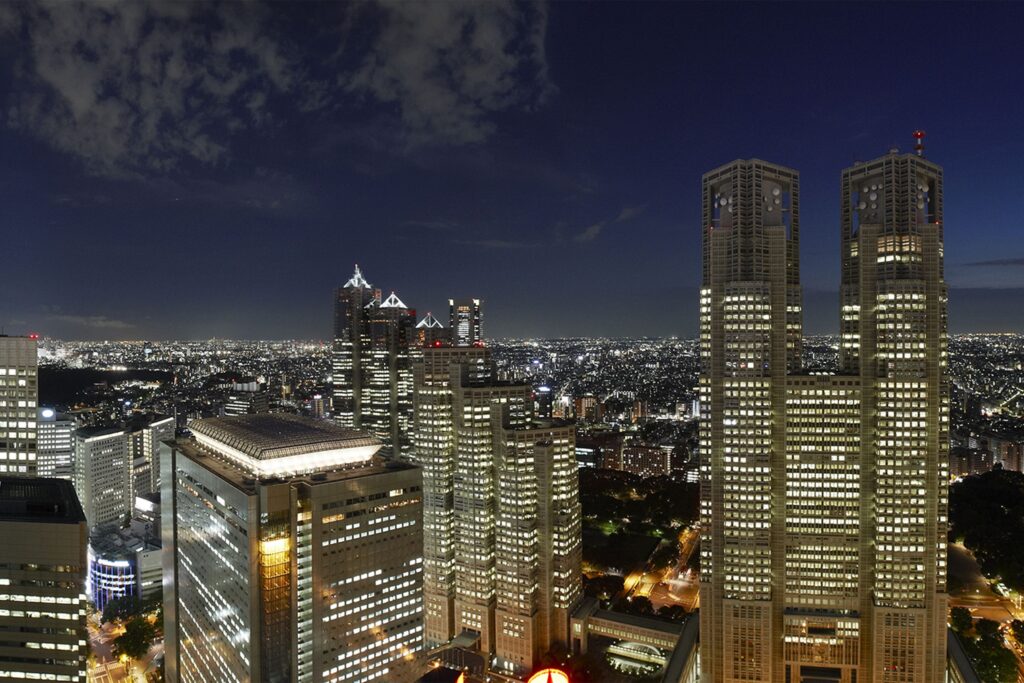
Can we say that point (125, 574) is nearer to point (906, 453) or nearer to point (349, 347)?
point (349, 347)

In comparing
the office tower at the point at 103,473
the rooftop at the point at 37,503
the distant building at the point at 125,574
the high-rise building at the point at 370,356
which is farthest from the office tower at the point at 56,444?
the rooftop at the point at 37,503

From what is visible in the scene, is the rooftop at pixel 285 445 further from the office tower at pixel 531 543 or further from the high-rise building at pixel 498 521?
the office tower at pixel 531 543

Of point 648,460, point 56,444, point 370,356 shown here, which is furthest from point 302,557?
point 648,460

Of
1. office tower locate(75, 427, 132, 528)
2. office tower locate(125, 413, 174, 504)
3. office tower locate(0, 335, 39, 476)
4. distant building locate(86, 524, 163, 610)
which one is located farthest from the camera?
office tower locate(125, 413, 174, 504)

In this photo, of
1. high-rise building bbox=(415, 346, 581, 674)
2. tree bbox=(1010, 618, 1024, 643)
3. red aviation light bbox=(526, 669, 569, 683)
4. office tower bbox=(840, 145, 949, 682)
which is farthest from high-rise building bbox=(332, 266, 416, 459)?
red aviation light bbox=(526, 669, 569, 683)

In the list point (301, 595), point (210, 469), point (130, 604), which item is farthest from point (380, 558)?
point (130, 604)

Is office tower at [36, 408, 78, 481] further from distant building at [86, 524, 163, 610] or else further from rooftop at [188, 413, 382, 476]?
rooftop at [188, 413, 382, 476]
